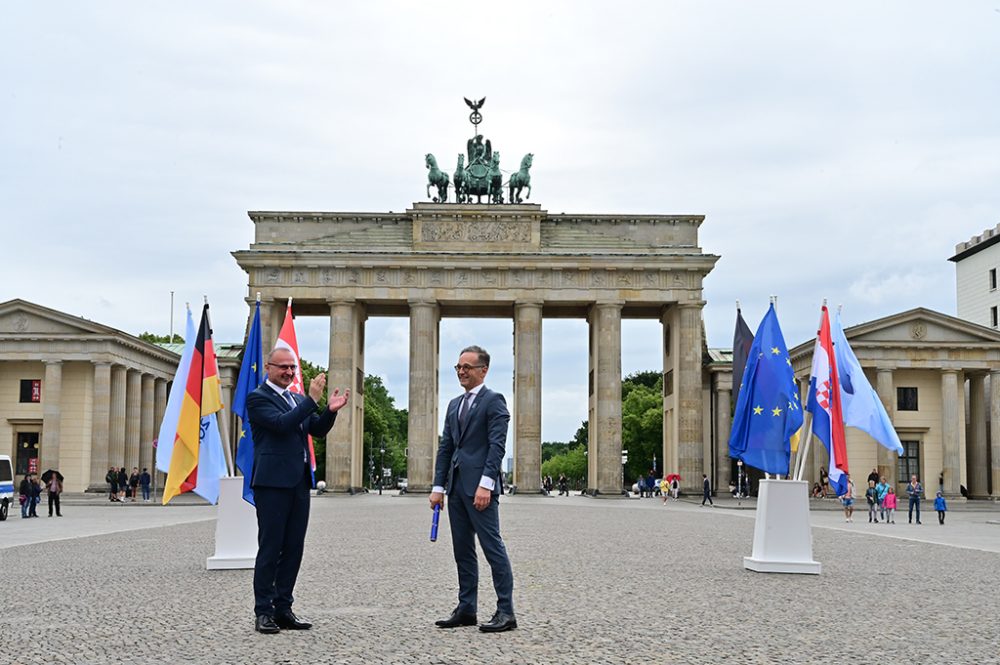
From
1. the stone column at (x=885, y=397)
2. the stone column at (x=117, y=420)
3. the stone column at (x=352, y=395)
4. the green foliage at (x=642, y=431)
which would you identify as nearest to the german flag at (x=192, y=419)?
the stone column at (x=117, y=420)

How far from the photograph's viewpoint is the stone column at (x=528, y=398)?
75125 mm

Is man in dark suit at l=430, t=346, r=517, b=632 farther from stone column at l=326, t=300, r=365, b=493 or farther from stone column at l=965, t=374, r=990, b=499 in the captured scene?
stone column at l=965, t=374, r=990, b=499

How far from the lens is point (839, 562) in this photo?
21062 millimetres

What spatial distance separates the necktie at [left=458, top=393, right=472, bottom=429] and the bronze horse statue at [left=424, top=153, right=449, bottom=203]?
67.5 m

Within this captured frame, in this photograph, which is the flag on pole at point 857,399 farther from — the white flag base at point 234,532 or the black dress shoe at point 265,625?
the black dress shoe at point 265,625

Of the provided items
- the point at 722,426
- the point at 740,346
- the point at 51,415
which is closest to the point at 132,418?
the point at 51,415

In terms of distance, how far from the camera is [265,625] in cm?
1086

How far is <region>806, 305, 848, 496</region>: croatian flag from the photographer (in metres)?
21.0

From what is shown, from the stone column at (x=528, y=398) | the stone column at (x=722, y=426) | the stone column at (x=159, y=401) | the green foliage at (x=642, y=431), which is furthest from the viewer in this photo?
the green foliage at (x=642, y=431)

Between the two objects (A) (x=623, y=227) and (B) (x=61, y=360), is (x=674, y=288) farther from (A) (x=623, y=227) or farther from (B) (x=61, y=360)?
(B) (x=61, y=360)

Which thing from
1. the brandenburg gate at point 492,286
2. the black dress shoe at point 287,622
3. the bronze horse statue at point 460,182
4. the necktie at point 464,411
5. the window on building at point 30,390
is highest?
the bronze horse statue at point 460,182

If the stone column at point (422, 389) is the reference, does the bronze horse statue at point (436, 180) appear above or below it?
→ above

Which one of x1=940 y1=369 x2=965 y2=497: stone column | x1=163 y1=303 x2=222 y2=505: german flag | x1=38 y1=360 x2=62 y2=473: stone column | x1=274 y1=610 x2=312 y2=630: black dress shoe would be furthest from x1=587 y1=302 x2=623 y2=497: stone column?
A: x1=274 y1=610 x2=312 y2=630: black dress shoe

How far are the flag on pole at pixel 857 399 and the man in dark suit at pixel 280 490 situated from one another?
12.5m
